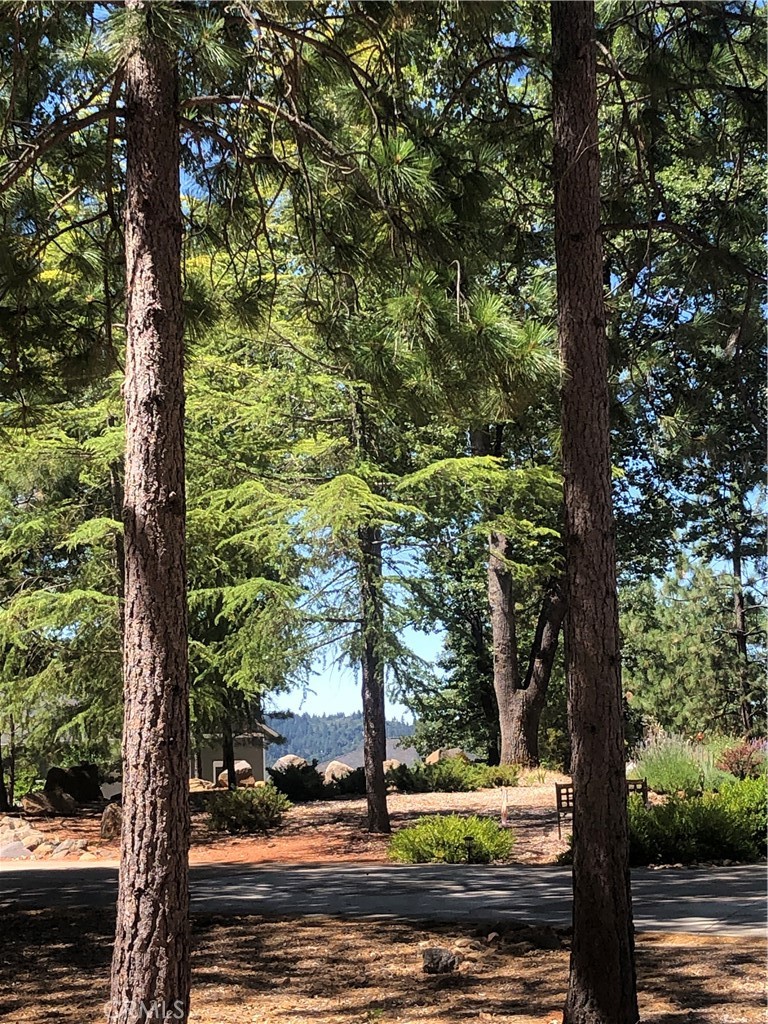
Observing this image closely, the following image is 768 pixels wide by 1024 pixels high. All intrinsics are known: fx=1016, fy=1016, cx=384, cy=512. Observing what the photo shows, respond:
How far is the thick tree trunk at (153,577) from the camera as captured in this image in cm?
448

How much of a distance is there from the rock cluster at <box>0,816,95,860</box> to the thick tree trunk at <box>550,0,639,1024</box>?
10.3 metres

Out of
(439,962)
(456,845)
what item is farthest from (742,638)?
(439,962)

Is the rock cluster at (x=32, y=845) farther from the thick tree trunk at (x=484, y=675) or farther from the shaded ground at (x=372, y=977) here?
the thick tree trunk at (x=484, y=675)

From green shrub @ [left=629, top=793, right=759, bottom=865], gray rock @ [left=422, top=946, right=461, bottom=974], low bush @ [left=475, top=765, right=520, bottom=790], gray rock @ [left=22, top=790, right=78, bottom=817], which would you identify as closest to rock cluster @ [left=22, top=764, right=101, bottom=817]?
gray rock @ [left=22, top=790, right=78, bottom=817]

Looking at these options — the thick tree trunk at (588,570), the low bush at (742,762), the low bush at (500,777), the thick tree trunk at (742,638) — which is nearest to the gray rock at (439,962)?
the thick tree trunk at (588,570)

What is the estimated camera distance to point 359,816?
16.3m

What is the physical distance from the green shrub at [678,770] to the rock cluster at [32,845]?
7.68m

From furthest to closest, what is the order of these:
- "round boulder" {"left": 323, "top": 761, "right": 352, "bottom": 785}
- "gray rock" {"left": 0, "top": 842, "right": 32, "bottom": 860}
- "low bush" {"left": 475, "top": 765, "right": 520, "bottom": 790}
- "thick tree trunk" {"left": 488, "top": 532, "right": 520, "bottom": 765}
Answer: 1. "round boulder" {"left": 323, "top": 761, "right": 352, "bottom": 785}
2. "thick tree trunk" {"left": 488, "top": 532, "right": 520, "bottom": 765}
3. "low bush" {"left": 475, "top": 765, "right": 520, "bottom": 790}
4. "gray rock" {"left": 0, "top": 842, "right": 32, "bottom": 860}

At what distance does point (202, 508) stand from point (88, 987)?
875cm

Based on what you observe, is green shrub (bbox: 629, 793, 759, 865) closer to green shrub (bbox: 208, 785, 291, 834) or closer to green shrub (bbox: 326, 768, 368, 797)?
green shrub (bbox: 208, 785, 291, 834)

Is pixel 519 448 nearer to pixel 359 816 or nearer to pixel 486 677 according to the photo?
pixel 359 816

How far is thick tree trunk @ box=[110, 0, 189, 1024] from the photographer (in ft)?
14.7

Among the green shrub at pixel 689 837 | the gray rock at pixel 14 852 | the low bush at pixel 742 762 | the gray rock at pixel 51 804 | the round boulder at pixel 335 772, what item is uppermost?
the low bush at pixel 742 762

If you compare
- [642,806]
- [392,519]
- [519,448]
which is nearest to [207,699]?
[392,519]
